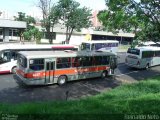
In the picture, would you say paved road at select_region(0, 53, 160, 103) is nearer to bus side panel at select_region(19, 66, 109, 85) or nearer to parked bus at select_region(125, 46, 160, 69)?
bus side panel at select_region(19, 66, 109, 85)

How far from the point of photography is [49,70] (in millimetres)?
19422

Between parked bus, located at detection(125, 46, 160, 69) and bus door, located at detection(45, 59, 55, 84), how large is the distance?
13.9 metres

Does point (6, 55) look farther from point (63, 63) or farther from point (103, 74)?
point (103, 74)

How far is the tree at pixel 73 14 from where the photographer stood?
144 feet

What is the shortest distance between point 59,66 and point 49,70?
3.32 feet

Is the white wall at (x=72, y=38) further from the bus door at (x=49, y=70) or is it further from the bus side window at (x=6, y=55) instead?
the bus door at (x=49, y=70)

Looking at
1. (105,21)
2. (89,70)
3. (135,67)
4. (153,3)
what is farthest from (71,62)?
(135,67)

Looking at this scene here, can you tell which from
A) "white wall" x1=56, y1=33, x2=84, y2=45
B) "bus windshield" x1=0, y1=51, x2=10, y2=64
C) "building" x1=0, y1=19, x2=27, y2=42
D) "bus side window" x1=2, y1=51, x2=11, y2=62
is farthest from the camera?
"white wall" x1=56, y1=33, x2=84, y2=45

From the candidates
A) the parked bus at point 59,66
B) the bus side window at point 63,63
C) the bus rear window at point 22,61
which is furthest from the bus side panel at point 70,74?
the bus rear window at point 22,61

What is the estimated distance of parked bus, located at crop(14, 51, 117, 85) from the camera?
1841 centimetres

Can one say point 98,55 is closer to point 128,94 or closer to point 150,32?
point 150,32

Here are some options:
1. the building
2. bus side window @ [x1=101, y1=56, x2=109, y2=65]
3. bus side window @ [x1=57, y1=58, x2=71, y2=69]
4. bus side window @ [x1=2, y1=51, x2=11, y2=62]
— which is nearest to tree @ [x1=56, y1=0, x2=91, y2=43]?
the building

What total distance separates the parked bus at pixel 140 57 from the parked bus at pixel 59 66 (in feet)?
23.4

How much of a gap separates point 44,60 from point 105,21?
5473 mm
